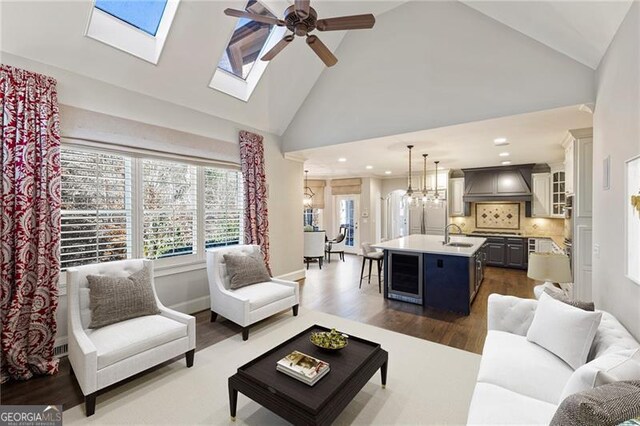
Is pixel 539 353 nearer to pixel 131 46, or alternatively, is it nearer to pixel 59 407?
pixel 59 407

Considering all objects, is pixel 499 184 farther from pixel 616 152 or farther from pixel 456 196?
pixel 616 152

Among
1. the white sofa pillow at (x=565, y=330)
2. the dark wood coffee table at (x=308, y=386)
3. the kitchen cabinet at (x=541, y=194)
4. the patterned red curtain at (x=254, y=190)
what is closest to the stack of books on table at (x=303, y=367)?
the dark wood coffee table at (x=308, y=386)

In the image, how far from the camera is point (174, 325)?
8.66 ft

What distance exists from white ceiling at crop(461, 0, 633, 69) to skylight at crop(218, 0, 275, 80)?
2.57 metres

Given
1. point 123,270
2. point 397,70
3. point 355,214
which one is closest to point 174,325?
point 123,270

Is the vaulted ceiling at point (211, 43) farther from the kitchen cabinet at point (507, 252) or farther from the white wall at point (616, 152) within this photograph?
the kitchen cabinet at point (507, 252)

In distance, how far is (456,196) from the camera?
796cm

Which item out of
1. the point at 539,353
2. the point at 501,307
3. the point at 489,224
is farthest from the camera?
the point at 489,224

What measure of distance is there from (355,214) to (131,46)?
751 centimetres

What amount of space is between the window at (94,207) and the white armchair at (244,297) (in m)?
1.08

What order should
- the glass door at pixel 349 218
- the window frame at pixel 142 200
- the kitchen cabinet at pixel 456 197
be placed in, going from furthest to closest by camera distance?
the glass door at pixel 349 218 → the kitchen cabinet at pixel 456 197 → the window frame at pixel 142 200

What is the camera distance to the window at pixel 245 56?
12.7 ft

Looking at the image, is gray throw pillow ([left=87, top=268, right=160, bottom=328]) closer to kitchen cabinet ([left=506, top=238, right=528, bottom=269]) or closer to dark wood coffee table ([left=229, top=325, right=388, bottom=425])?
dark wood coffee table ([left=229, top=325, right=388, bottom=425])

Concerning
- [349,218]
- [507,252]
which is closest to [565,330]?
[507,252]
